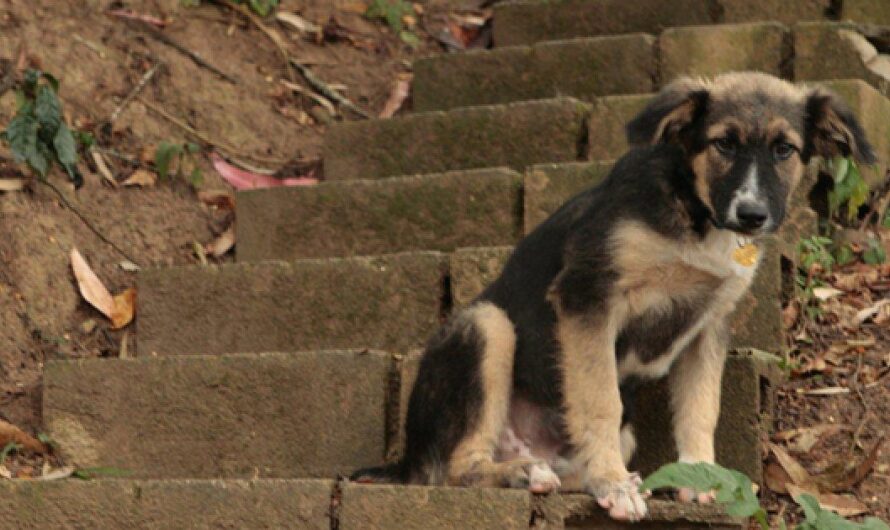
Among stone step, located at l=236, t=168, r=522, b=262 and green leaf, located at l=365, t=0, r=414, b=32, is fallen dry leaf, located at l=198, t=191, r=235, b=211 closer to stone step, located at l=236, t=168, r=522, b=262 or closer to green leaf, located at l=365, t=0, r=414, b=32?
stone step, located at l=236, t=168, r=522, b=262

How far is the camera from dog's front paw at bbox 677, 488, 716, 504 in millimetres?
4703

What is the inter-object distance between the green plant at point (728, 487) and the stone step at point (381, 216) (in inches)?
98.6

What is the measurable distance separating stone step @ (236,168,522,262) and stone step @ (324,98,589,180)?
1.88 ft

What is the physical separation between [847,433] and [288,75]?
421cm

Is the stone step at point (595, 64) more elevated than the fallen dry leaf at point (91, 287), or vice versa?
the stone step at point (595, 64)

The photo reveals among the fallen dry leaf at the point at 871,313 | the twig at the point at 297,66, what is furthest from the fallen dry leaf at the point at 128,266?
the fallen dry leaf at the point at 871,313

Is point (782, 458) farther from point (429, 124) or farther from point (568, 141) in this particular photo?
point (429, 124)

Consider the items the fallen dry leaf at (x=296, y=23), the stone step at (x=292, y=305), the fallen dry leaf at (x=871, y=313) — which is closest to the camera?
the fallen dry leaf at (x=871, y=313)

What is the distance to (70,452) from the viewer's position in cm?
599

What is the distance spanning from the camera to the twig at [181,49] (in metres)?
8.17

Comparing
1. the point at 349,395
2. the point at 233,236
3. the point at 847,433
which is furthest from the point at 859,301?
the point at 233,236

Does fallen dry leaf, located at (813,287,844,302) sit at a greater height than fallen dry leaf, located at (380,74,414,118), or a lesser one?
lesser

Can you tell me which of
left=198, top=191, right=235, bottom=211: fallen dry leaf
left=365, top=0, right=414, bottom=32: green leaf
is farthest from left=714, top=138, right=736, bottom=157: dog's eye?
left=365, top=0, right=414, bottom=32: green leaf

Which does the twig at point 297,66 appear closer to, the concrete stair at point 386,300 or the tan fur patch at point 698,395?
the concrete stair at point 386,300
